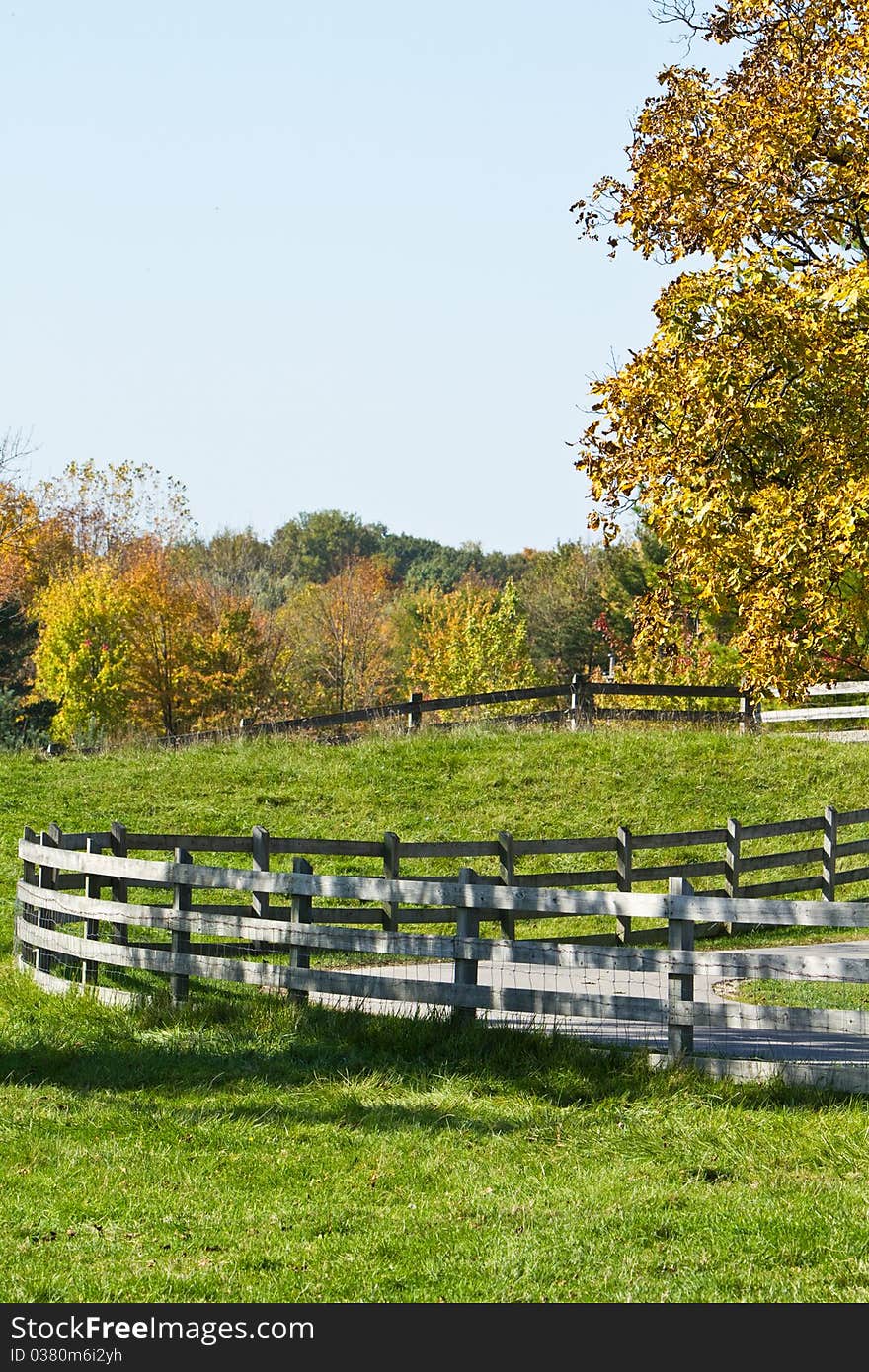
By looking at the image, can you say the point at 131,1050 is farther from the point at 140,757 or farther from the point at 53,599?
the point at 53,599

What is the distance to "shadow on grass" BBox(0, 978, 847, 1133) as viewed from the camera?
8.13 m

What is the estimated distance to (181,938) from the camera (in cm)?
1098

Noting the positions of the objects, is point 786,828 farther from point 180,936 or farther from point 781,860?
point 180,936

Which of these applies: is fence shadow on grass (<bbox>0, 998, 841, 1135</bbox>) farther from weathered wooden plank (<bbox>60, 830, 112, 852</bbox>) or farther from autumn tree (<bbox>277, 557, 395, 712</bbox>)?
autumn tree (<bbox>277, 557, 395, 712</bbox>)

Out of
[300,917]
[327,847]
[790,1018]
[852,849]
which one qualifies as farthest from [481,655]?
[790,1018]

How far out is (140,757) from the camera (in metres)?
30.1

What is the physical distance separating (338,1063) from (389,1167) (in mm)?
1907

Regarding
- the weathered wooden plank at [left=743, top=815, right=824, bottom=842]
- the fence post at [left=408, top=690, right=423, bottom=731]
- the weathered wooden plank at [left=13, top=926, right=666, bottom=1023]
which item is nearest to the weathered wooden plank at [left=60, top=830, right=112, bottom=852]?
the weathered wooden plank at [left=13, top=926, right=666, bottom=1023]

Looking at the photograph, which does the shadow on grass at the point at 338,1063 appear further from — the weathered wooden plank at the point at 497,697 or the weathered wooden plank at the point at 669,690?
the weathered wooden plank at the point at 669,690

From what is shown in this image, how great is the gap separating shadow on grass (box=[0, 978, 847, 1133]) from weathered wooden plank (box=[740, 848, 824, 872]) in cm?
806

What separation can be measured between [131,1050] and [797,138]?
1155 centimetres

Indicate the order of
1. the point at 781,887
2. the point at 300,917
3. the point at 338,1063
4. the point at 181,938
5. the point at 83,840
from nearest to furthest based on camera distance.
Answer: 1. the point at 338,1063
2. the point at 300,917
3. the point at 181,938
4. the point at 83,840
5. the point at 781,887

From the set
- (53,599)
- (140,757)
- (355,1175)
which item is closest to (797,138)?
(355,1175)

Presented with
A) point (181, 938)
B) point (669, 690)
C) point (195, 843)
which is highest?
point (669, 690)
